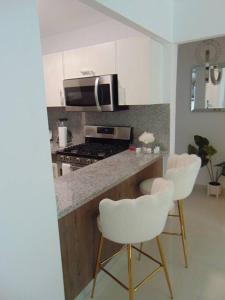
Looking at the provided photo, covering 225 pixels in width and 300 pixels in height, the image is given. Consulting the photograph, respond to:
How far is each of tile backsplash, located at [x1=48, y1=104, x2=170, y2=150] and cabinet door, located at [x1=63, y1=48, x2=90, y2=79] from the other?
642mm

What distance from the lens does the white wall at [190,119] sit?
362 centimetres

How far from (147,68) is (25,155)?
1.81m

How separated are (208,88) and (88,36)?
1932mm

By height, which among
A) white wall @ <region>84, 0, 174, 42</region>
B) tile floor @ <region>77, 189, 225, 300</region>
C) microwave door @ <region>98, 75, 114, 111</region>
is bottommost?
tile floor @ <region>77, 189, 225, 300</region>

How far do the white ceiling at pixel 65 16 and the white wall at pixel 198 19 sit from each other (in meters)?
0.82

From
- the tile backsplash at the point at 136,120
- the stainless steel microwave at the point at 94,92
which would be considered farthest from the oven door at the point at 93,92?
the tile backsplash at the point at 136,120

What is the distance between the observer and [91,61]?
2.71 meters

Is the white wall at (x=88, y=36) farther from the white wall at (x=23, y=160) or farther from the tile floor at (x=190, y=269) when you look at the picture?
the tile floor at (x=190, y=269)

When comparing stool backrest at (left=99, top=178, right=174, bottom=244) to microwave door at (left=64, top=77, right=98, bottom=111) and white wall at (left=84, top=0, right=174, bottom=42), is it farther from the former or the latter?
microwave door at (left=64, top=77, right=98, bottom=111)

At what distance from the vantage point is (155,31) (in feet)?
7.07

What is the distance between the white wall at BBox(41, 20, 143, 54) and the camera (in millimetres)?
2779

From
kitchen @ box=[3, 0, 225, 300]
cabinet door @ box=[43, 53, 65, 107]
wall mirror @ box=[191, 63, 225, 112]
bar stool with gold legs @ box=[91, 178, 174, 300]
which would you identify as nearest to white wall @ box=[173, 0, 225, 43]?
kitchen @ box=[3, 0, 225, 300]

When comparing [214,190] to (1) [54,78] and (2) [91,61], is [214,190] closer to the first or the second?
(2) [91,61]

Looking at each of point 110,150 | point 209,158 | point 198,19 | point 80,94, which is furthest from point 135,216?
point 209,158
